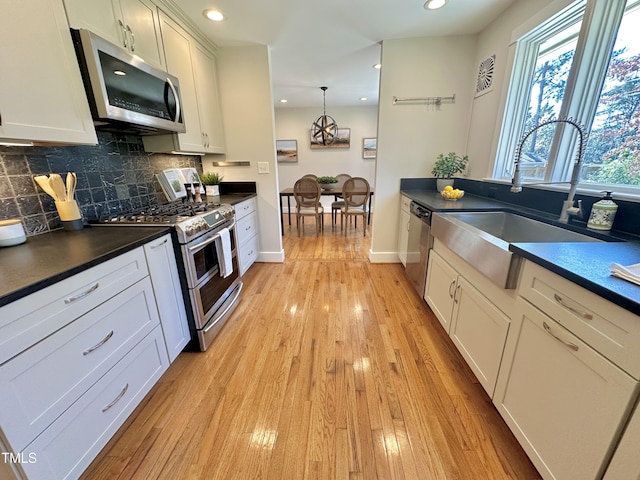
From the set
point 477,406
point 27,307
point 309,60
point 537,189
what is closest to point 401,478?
point 477,406

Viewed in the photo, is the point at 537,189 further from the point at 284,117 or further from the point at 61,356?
the point at 284,117

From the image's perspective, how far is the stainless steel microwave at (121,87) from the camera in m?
1.30

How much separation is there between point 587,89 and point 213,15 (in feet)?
9.03

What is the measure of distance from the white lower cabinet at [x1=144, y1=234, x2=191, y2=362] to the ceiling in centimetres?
196

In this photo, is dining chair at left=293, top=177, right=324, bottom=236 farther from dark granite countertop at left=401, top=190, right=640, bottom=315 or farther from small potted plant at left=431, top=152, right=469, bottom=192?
dark granite countertop at left=401, top=190, right=640, bottom=315

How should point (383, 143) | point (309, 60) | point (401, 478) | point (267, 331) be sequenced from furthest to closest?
point (309, 60) < point (383, 143) < point (267, 331) < point (401, 478)

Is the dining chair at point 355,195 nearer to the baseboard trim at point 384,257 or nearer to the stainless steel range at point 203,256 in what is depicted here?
the baseboard trim at point 384,257

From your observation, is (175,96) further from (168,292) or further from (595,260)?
(595,260)

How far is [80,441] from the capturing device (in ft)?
3.20

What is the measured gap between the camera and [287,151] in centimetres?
595

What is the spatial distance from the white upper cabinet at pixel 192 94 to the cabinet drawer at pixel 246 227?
0.79m

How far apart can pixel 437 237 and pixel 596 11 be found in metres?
1.50

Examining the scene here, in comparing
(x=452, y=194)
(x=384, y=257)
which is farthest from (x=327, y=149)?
(x=452, y=194)

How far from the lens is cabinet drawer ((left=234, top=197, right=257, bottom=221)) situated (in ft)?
8.36
